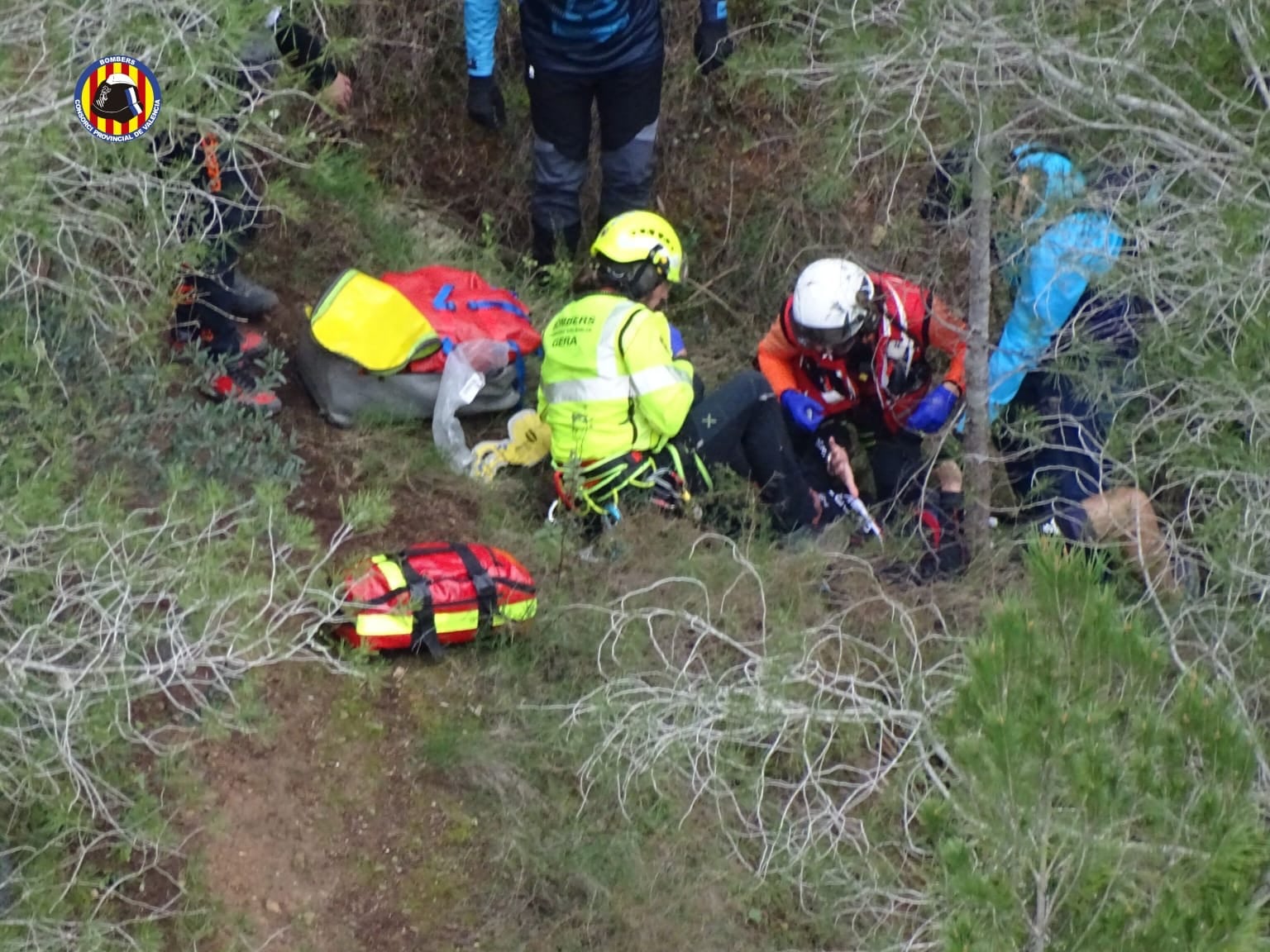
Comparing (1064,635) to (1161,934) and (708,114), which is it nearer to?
(1161,934)

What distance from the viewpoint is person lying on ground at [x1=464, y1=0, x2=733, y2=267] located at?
18.9 feet

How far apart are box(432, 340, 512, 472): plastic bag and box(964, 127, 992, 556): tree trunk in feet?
6.01

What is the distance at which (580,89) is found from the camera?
5.96 meters

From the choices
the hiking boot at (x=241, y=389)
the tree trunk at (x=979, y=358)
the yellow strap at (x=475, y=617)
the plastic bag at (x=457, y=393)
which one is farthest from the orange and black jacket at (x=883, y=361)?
the hiking boot at (x=241, y=389)

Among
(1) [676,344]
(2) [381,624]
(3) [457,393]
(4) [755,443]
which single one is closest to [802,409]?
(4) [755,443]

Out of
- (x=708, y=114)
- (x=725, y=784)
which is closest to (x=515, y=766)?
(x=725, y=784)

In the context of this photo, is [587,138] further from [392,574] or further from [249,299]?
[392,574]

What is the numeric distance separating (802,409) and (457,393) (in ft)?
4.40

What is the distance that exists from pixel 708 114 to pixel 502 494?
2731 millimetres

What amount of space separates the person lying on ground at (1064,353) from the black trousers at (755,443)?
2.50ft

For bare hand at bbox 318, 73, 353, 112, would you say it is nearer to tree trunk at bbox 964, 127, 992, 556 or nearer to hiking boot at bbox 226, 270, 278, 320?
hiking boot at bbox 226, 270, 278, 320

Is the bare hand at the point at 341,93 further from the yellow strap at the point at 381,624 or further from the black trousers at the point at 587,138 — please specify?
the yellow strap at the point at 381,624

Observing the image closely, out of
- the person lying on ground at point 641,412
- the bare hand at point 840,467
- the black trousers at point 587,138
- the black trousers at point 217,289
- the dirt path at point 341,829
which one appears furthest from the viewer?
the black trousers at point 587,138

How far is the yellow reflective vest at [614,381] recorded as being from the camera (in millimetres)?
5031
